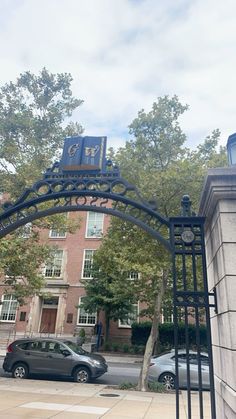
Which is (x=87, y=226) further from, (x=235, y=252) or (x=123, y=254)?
(x=235, y=252)

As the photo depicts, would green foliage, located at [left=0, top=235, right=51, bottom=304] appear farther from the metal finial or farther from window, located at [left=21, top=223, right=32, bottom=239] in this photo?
the metal finial

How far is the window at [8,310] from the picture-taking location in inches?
1043

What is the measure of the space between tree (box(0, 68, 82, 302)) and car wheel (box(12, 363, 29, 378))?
10.1ft

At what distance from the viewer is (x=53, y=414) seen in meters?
6.63

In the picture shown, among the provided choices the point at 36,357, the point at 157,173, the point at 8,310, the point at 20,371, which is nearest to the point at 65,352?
the point at 36,357

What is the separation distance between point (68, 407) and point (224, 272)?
19.7 ft

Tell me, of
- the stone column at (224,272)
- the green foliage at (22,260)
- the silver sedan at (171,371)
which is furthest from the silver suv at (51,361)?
the stone column at (224,272)

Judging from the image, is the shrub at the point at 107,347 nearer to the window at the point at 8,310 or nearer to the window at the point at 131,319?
the window at the point at 131,319

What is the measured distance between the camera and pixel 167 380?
10781 mm

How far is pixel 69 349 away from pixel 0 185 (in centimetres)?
695

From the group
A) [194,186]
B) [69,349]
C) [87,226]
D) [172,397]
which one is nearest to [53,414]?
[172,397]

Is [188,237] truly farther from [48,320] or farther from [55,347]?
[48,320]

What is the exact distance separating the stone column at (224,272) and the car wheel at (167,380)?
7.61 m

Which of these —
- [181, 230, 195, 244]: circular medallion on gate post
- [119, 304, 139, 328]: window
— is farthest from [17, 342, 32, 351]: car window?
[119, 304, 139, 328]: window
